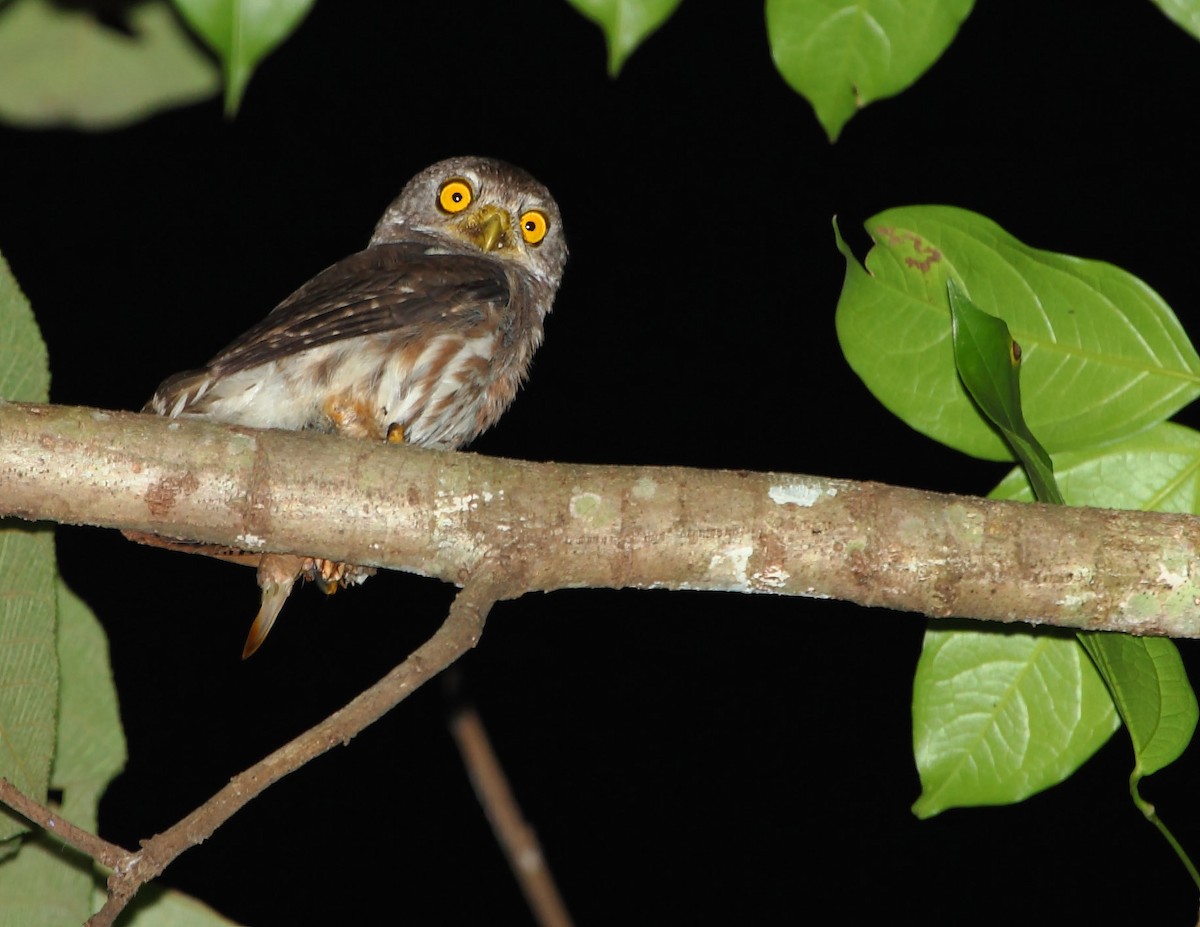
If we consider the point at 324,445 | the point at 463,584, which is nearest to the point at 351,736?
the point at 463,584

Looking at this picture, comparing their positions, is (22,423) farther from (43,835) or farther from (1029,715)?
(1029,715)

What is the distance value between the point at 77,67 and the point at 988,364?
76.8 inches

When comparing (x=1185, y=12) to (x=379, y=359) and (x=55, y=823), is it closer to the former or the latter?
(x=55, y=823)

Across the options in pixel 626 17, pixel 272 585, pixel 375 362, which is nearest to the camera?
pixel 626 17

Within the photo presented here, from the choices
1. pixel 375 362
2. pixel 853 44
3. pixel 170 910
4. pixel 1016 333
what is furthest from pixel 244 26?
pixel 375 362

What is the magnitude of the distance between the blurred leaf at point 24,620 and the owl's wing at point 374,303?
34.7 inches

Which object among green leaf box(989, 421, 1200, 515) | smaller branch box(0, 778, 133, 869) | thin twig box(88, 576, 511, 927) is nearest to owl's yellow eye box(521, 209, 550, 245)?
green leaf box(989, 421, 1200, 515)

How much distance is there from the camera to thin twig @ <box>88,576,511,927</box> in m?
1.73

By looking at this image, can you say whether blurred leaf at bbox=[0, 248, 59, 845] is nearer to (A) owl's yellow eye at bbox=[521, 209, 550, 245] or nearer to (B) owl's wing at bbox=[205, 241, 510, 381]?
(B) owl's wing at bbox=[205, 241, 510, 381]

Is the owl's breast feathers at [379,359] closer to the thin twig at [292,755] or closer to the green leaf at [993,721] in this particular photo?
the thin twig at [292,755]

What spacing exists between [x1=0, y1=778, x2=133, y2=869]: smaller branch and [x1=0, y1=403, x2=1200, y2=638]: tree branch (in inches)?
23.4

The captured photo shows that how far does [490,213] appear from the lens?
4.88 m

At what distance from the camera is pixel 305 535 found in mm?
2219

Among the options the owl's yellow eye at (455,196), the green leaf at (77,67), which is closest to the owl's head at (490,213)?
the owl's yellow eye at (455,196)
